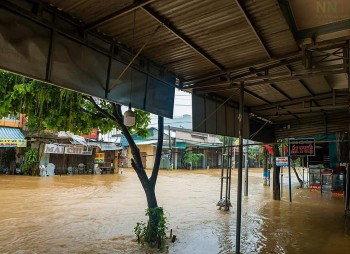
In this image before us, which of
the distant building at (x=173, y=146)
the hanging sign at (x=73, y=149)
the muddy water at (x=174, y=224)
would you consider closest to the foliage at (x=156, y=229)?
the muddy water at (x=174, y=224)

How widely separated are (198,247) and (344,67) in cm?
509

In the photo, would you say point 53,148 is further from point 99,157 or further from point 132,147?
point 132,147

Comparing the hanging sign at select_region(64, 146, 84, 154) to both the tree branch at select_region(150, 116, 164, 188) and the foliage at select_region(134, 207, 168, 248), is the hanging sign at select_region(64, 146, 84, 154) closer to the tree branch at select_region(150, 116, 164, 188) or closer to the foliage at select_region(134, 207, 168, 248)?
the tree branch at select_region(150, 116, 164, 188)

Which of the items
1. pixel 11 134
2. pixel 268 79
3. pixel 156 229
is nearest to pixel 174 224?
pixel 156 229

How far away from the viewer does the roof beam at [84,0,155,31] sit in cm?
393

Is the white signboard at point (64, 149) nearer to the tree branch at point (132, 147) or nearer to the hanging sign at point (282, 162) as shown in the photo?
the hanging sign at point (282, 162)

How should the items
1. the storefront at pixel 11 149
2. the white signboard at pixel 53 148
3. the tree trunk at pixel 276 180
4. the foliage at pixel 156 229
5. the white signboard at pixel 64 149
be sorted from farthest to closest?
1. the white signboard at pixel 64 149
2. the white signboard at pixel 53 148
3. the storefront at pixel 11 149
4. the tree trunk at pixel 276 180
5. the foliage at pixel 156 229

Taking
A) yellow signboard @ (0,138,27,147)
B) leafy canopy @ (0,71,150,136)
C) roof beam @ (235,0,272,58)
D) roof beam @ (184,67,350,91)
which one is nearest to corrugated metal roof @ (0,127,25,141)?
yellow signboard @ (0,138,27,147)

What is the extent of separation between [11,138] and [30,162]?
2815mm

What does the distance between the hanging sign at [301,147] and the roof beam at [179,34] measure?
9335mm

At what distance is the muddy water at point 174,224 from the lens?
701 cm

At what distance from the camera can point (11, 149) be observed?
2367cm

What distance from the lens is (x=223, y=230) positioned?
8.68 meters

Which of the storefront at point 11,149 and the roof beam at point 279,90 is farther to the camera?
the storefront at point 11,149
